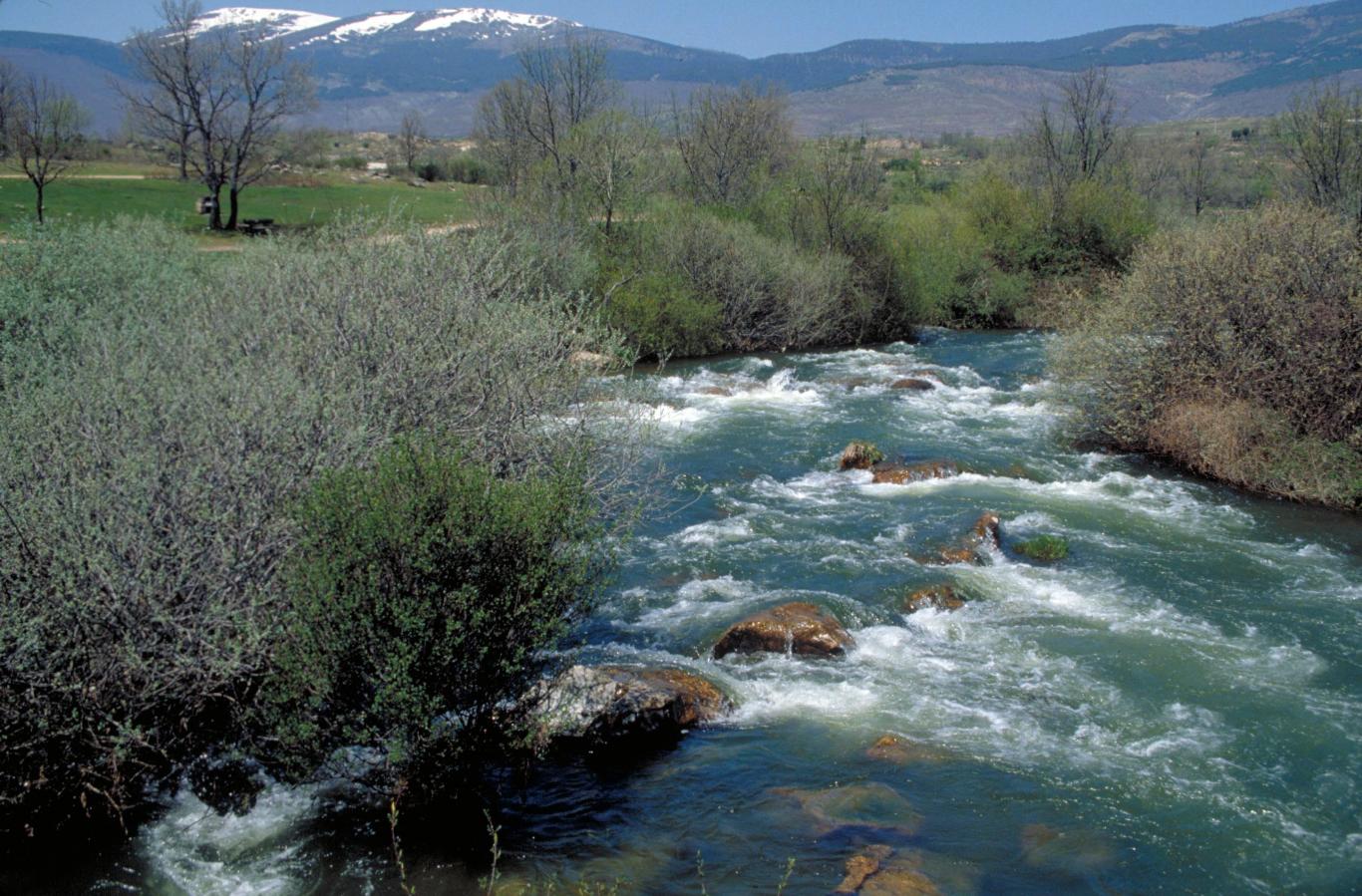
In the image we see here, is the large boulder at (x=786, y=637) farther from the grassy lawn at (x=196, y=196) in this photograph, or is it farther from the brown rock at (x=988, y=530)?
the grassy lawn at (x=196, y=196)

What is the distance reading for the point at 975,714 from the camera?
1030 centimetres

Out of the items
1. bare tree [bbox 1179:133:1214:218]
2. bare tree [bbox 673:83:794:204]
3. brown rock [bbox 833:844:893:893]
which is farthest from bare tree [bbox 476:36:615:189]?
brown rock [bbox 833:844:893:893]

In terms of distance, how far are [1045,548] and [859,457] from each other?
15.5ft

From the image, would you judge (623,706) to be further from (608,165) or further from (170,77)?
(170,77)

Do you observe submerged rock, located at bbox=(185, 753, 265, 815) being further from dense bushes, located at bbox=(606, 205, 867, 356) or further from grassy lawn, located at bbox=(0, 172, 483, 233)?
grassy lawn, located at bbox=(0, 172, 483, 233)

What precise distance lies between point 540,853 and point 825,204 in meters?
28.8

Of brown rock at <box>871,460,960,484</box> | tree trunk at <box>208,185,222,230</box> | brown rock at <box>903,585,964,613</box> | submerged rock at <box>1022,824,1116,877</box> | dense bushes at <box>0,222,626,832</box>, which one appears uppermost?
tree trunk at <box>208,185,222,230</box>

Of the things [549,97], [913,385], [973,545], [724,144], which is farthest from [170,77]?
[973,545]

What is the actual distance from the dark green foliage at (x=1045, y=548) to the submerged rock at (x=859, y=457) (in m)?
4.26

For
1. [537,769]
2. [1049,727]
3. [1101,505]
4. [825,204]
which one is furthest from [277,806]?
[825,204]

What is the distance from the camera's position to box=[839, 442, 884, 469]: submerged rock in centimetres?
1872

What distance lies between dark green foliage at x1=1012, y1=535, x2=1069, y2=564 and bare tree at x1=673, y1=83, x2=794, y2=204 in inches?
1016

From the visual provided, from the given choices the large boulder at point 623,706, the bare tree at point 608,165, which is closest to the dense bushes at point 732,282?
the bare tree at point 608,165

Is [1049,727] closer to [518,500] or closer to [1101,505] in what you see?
[518,500]
